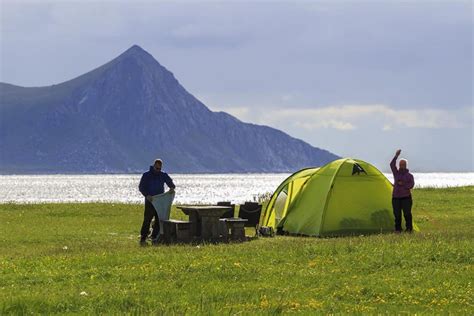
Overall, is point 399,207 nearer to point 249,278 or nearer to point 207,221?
point 207,221

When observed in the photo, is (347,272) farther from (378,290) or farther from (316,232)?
(316,232)

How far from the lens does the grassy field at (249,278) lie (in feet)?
49.0

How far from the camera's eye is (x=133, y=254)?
21812 mm

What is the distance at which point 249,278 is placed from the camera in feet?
58.9

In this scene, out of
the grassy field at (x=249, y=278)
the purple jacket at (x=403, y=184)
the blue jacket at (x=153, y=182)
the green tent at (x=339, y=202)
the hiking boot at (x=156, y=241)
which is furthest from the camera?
the green tent at (x=339, y=202)

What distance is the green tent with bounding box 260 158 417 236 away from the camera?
2934 cm

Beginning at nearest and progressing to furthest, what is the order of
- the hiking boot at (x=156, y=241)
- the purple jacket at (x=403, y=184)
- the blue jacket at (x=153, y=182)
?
the hiking boot at (x=156, y=241)
the blue jacket at (x=153, y=182)
the purple jacket at (x=403, y=184)

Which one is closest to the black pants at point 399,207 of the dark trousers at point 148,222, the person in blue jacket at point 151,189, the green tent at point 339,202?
the green tent at point 339,202

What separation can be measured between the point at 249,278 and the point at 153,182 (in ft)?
37.8

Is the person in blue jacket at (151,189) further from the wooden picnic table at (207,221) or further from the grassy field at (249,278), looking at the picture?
Result: the grassy field at (249,278)

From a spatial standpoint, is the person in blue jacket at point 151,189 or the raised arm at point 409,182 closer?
the person in blue jacket at point 151,189

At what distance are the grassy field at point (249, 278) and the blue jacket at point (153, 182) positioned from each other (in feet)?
9.50

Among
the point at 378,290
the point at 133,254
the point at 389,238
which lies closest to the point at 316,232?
the point at 389,238

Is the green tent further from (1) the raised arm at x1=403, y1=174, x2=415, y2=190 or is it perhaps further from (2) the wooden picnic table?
(2) the wooden picnic table
